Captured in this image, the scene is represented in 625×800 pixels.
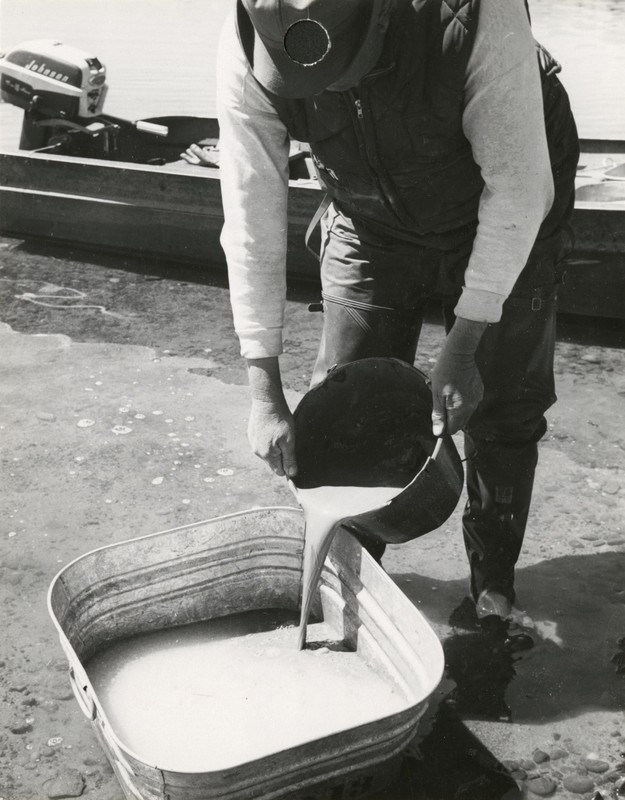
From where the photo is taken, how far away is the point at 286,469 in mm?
2342

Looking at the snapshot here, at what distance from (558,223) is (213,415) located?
2.02 metres

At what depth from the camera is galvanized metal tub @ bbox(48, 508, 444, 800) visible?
6.04 feet

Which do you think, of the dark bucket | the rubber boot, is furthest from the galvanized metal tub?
the rubber boot

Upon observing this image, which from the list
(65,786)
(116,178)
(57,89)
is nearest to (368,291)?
(65,786)

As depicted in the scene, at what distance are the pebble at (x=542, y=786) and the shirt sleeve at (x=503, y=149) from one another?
108 cm

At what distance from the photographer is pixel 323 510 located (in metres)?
2.27

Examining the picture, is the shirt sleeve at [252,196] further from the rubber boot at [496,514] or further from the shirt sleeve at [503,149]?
the rubber boot at [496,514]

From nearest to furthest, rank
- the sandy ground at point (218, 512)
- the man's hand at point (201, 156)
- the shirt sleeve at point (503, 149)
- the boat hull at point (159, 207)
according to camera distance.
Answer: the shirt sleeve at point (503, 149) < the sandy ground at point (218, 512) < the boat hull at point (159, 207) < the man's hand at point (201, 156)

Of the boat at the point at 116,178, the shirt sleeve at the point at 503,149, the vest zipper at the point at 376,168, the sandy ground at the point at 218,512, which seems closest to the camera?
the shirt sleeve at the point at 503,149

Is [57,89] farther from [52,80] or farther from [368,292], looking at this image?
[368,292]

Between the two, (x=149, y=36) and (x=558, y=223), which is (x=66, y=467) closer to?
(x=558, y=223)

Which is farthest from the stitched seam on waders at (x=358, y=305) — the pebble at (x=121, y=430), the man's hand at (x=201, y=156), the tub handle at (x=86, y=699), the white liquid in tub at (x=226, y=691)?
the man's hand at (x=201, y=156)

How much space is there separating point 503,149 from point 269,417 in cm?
81

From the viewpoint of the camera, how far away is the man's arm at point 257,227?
2121 millimetres
